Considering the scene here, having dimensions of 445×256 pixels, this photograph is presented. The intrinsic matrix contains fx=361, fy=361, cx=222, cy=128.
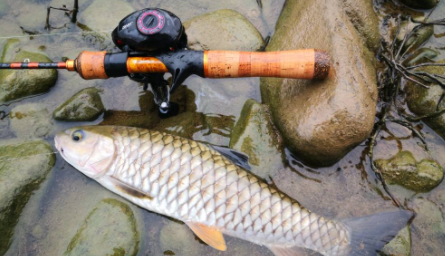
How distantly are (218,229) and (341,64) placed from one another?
5.89ft

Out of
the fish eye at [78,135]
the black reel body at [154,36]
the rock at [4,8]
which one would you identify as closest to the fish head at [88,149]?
the fish eye at [78,135]

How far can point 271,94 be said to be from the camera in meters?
3.59

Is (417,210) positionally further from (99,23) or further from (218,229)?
(99,23)

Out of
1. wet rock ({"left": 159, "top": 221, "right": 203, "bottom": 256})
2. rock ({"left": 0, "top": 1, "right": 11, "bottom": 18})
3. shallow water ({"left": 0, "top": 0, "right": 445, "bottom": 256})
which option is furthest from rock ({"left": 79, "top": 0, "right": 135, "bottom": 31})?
wet rock ({"left": 159, "top": 221, "right": 203, "bottom": 256})

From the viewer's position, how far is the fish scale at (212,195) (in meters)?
3.06

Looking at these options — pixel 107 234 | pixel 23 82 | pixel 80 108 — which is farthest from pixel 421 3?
pixel 23 82

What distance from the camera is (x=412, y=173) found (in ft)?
11.0

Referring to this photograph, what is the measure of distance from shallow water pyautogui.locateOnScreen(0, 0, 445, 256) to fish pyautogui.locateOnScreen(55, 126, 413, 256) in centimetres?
20

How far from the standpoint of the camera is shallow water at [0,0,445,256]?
10.8 feet

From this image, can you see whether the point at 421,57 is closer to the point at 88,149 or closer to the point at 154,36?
the point at 154,36

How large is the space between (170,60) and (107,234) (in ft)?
5.28

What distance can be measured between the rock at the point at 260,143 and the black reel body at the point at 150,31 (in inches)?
44.4

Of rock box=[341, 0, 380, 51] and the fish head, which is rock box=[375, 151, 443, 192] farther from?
the fish head

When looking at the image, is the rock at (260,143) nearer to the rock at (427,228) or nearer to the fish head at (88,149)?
the fish head at (88,149)
